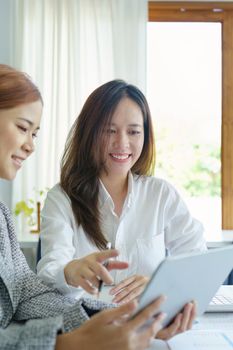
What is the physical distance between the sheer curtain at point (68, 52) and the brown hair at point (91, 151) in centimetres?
125

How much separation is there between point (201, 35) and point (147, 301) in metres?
2.70

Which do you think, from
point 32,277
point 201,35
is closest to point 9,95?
point 32,277

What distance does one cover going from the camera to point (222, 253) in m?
0.89

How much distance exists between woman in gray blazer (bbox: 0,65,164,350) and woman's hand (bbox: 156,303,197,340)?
0.48ft

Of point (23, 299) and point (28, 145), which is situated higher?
point (28, 145)

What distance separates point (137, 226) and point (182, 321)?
2.56 feet

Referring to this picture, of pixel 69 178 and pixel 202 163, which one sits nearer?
pixel 69 178

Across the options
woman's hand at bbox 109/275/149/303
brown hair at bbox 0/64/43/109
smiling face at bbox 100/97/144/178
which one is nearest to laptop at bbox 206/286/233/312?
woman's hand at bbox 109/275/149/303

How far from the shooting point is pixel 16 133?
40.7 inches

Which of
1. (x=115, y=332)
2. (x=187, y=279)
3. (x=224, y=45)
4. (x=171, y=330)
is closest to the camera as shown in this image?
(x=115, y=332)

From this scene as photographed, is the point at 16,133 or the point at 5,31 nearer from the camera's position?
the point at 16,133

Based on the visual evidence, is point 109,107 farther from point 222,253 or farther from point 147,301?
point 147,301

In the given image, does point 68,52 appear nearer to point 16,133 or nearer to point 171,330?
point 16,133

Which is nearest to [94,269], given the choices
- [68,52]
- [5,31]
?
[68,52]
